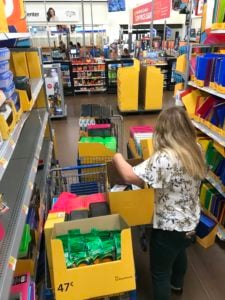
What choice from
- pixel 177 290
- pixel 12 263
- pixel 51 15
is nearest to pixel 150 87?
pixel 177 290

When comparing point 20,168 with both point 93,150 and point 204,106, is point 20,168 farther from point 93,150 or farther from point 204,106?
point 204,106

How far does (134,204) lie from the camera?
1.99 metres

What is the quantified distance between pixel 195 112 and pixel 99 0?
53.6ft

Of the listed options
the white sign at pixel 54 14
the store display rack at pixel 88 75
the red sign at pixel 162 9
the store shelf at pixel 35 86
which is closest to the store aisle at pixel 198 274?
the store shelf at pixel 35 86

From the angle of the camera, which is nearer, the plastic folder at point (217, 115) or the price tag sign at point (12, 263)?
the price tag sign at point (12, 263)

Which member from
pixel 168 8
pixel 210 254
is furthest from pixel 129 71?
pixel 210 254

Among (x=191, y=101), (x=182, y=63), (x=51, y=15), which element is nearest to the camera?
(x=191, y=101)

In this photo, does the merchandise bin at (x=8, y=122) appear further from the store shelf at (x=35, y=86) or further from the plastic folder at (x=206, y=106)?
the plastic folder at (x=206, y=106)

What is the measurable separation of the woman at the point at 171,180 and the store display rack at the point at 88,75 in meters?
8.04

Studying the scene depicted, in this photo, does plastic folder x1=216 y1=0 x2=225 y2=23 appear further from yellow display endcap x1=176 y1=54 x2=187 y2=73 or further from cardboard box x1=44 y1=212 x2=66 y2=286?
cardboard box x1=44 y1=212 x2=66 y2=286

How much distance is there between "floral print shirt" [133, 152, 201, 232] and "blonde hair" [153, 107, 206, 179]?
0.05 metres

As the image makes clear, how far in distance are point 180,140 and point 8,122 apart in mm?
1046

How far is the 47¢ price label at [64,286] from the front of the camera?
1.41m

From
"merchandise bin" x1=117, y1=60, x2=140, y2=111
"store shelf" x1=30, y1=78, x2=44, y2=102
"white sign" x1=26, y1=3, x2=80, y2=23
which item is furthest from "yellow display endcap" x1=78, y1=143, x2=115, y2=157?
"white sign" x1=26, y1=3, x2=80, y2=23
